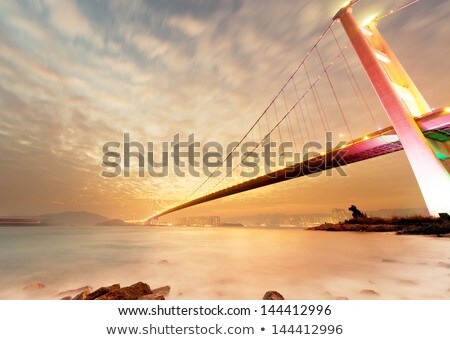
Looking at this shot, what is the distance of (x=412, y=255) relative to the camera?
3670 millimetres

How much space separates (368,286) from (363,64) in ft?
41.9

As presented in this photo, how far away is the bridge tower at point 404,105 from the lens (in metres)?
7.50

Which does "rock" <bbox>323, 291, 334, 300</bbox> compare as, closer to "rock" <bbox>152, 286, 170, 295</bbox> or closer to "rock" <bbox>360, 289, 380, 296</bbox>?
"rock" <bbox>360, 289, 380, 296</bbox>

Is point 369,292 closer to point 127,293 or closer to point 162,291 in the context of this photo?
point 162,291

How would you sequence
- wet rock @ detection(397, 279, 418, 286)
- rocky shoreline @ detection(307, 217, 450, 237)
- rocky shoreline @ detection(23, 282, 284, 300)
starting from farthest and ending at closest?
rocky shoreline @ detection(307, 217, 450, 237), wet rock @ detection(397, 279, 418, 286), rocky shoreline @ detection(23, 282, 284, 300)

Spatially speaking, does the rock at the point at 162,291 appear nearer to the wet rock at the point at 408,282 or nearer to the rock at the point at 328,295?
the rock at the point at 328,295

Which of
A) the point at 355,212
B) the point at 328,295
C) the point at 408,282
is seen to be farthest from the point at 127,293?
the point at 355,212

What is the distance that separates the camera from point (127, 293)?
6.62ft

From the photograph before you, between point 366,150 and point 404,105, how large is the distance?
10.4 feet

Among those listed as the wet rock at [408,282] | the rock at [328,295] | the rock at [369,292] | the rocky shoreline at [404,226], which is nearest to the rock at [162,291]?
the rock at [328,295]

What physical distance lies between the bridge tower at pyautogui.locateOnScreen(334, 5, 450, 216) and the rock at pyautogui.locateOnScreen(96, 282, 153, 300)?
1053 centimetres

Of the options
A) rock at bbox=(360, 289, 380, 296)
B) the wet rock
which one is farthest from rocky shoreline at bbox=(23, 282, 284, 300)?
the wet rock

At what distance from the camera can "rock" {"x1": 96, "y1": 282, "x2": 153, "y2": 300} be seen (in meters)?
1.90

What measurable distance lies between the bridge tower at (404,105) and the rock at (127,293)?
34.6 feet
